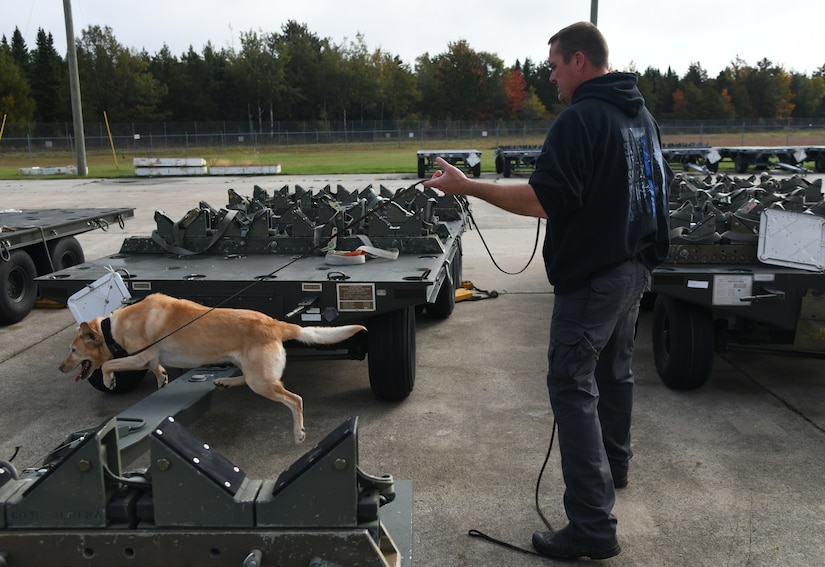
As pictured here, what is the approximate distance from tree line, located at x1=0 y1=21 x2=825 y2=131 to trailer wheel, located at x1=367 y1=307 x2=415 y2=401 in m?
70.6

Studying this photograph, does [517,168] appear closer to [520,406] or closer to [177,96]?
[520,406]

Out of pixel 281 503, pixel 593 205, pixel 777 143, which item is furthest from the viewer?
pixel 777 143

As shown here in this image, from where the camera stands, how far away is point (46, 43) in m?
77.1

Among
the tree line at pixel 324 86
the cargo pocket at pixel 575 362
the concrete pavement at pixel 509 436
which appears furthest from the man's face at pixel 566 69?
the tree line at pixel 324 86

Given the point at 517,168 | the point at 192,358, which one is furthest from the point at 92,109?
the point at 192,358

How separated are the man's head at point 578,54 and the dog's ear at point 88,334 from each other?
111 inches

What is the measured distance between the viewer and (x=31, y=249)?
26.5ft

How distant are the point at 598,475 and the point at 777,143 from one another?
5473 centimetres

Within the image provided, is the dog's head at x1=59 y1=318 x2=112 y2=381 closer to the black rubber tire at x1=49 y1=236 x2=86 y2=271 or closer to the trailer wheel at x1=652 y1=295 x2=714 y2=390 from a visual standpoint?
the trailer wheel at x1=652 y1=295 x2=714 y2=390

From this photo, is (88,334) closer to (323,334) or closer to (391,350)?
(323,334)

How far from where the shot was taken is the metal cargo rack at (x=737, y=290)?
4.91 m

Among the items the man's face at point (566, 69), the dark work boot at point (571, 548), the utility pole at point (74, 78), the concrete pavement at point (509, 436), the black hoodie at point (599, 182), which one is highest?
the utility pole at point (74, 78)

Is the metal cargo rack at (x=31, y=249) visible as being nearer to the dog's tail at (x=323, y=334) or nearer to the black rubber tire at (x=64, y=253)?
the black rubber tire at (x=64, y=253)

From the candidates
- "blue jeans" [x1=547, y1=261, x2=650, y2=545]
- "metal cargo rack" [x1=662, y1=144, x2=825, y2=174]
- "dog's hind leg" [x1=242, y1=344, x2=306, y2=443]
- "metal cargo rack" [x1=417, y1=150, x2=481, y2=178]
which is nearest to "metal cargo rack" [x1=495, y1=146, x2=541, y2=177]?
"metal cargo rack" [x1=417, y1=150, x2=481, y2=178]
